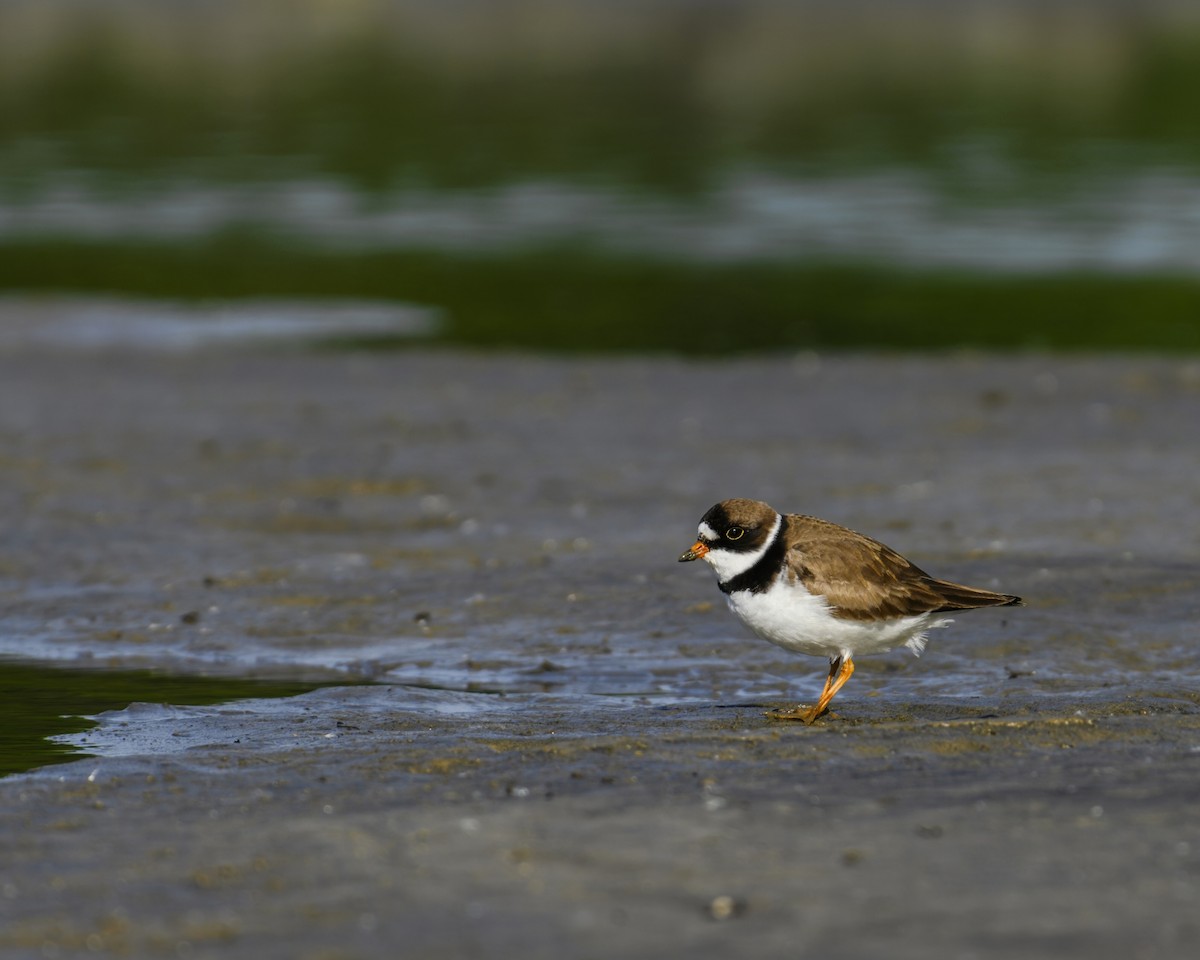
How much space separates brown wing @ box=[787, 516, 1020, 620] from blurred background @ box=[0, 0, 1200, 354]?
535 inches

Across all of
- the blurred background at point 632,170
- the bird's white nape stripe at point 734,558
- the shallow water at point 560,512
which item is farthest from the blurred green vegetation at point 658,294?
the bird's white nape stripe at point 734,558

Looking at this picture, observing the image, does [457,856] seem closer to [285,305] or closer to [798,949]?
[798,949]

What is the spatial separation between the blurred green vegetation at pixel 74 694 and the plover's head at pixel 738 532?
2.49 m

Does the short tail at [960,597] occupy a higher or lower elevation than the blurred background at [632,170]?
lower

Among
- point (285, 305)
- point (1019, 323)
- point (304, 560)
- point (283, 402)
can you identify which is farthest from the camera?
point (285, 305)

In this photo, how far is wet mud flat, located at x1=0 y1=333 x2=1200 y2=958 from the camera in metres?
6.23

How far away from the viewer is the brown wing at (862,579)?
8.93m

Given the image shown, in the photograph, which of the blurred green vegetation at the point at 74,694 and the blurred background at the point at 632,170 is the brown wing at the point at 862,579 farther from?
the blurred background at the point at 632,170

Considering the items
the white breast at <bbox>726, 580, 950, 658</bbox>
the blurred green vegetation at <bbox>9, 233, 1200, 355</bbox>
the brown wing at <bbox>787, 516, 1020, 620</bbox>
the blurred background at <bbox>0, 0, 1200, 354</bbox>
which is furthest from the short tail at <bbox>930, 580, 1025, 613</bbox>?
the blurred background at <bbox>0, 0, 1200, 354</bbox>

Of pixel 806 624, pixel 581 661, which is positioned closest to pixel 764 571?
pixel 806 624

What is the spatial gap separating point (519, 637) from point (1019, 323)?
14.3 metres

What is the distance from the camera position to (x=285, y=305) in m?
25.9

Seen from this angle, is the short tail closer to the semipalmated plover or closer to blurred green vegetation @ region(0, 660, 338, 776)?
the semipalmated plover

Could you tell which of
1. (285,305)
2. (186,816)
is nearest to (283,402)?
(285,305)
